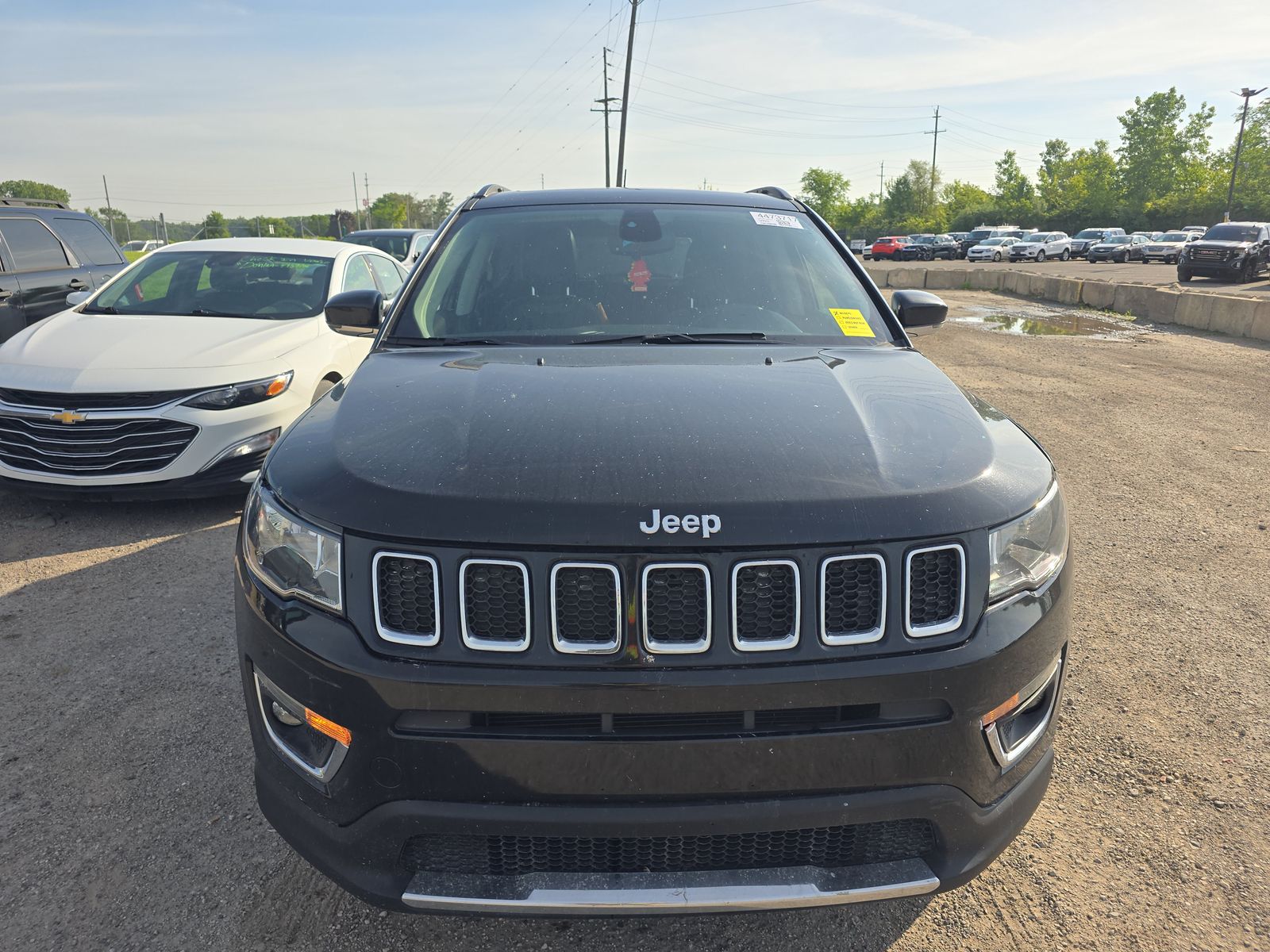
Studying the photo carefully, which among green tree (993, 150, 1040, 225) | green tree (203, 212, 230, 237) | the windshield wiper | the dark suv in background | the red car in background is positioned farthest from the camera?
green tree (993, 150, 1040, 225)

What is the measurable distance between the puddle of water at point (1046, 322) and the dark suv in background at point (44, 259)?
1299 centimetres

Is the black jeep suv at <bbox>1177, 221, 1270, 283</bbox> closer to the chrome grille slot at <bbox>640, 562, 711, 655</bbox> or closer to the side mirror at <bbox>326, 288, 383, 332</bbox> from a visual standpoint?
the side mirror at <bbox>326, 288, 383, 332</bbox>

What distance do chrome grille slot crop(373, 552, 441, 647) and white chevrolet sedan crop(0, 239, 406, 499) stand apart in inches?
117

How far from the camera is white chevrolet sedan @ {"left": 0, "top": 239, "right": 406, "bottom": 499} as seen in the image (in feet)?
15.8

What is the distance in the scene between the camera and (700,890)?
5.36 feet

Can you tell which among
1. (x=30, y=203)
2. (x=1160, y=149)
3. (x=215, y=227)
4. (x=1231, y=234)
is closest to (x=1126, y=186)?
(x=1160, y=149)

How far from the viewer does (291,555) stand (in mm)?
1801

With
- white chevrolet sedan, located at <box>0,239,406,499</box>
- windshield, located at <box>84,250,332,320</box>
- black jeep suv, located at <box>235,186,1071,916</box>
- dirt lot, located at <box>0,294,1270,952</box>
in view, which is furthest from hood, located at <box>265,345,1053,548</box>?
windshield, located at <box>84,250,332,320</box>

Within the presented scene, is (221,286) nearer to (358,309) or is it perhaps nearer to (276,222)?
(358,309)

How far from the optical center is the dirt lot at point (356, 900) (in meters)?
2.09

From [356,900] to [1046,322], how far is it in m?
16.6

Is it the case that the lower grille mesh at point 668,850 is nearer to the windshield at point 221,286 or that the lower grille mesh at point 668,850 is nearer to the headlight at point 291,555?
the headlight at point 291,555

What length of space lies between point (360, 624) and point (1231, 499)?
229 inches

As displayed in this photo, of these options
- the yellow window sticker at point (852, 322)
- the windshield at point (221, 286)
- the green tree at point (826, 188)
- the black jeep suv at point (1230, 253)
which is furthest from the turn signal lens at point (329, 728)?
the green tree at point (826, 188)
